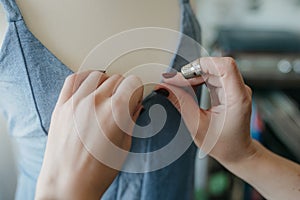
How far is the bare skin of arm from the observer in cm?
43

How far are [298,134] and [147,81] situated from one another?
0.84m

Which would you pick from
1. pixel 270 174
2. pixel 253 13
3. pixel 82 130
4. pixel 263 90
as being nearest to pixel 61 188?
pixel 82 130

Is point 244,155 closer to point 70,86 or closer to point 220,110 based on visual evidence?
point 220,110

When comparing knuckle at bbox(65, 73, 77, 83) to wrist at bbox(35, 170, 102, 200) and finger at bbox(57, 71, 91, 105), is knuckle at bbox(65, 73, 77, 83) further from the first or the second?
wrist at bbox(35, 170, 102, 200)

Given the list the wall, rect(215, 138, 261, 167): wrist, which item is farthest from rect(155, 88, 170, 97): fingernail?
the wall

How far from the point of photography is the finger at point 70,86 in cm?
39

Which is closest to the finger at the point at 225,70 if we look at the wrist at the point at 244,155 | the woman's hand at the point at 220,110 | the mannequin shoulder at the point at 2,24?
the woman's hand at the point at 220,110

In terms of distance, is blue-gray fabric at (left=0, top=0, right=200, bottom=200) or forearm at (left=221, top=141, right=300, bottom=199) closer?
blue-gray fabric at (left=0, top=0, right=200, bottom=200)

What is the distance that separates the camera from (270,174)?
522 mm

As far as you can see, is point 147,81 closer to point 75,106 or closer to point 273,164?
point 75,106

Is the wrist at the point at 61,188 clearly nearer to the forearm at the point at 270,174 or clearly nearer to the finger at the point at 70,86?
the finger at the point at 70,86

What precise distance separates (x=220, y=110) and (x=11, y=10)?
0.27 meters

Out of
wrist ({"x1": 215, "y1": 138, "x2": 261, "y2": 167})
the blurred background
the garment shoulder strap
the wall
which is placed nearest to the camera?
the garment shoulder strap

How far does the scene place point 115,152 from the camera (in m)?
0.41
